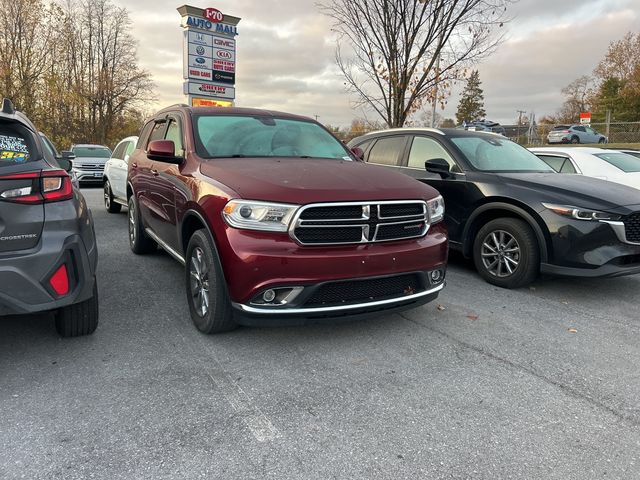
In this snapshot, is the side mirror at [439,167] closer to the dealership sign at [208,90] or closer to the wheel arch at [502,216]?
the wheel arch at [502,216]

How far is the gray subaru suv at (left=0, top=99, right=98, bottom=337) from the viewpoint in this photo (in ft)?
8.46

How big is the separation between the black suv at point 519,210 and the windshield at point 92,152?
13.8m

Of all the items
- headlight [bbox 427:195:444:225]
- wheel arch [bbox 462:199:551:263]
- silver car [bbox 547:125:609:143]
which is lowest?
wheel arch [bbox 462:199:551:263]

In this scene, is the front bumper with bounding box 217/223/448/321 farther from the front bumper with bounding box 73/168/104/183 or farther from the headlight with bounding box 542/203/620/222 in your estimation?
the front bumper with bounding box 73/168/104/183

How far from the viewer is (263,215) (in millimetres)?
3029

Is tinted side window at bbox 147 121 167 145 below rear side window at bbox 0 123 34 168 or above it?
above

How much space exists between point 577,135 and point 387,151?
103ft

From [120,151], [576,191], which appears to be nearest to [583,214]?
[576,191]

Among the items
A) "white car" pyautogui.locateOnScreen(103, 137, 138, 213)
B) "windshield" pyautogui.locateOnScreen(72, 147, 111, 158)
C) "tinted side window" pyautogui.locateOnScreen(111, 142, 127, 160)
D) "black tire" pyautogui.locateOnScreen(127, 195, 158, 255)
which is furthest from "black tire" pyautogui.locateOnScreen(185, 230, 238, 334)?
"windshield" pyautogui.locateOnScreen(72, 147, 111, 158)

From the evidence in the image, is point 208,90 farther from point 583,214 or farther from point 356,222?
point 356,222

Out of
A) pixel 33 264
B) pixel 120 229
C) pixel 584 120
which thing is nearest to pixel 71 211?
pixel 33 264

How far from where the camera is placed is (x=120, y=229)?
25.9 feet

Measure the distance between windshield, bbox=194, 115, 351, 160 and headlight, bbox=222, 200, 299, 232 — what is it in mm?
1112

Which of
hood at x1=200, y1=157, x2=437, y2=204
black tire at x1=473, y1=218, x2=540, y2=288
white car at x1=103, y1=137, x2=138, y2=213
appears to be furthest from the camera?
white car at x1=103, y1=137, x2=138, y2=213
